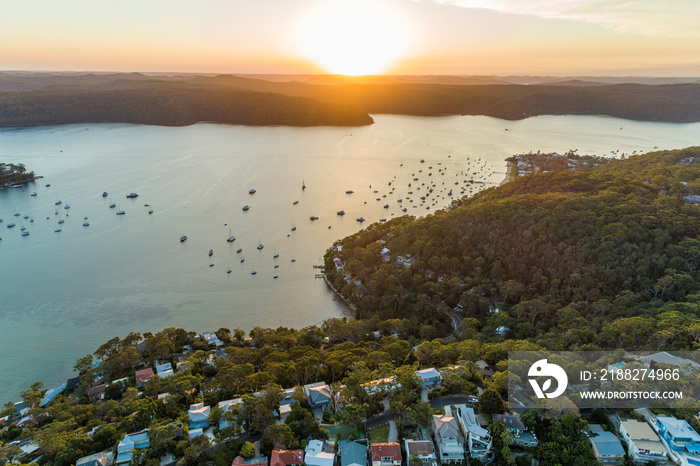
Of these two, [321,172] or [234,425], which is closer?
[234,425]

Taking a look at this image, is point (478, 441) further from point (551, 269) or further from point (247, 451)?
point (551, 269)

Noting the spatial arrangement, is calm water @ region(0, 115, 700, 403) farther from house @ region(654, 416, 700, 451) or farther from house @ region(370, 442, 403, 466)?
house @ region(654, 416, 700, 451)

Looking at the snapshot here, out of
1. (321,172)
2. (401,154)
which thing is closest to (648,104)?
(401,154)

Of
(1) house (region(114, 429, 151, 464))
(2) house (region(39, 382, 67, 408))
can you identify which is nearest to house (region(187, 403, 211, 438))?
(1) house (region(114, 429, 151, 464))

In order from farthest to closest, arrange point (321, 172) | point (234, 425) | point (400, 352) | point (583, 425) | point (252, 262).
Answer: point (321, 172) < point (252, 262) < point (400, 352) < point (234, 425) < point (583, 425)

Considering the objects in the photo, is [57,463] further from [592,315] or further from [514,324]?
[592,315]

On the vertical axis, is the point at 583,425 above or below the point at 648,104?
below

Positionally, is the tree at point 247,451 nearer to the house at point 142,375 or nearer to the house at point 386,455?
the house at point 386,455

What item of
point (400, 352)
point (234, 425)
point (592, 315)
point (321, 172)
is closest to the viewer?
point (234, 425)
